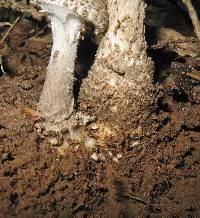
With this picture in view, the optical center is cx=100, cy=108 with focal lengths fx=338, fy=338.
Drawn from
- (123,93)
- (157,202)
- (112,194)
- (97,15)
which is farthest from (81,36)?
(157,202)

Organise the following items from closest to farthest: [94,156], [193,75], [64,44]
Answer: [64,44], [94,156], [193,75]

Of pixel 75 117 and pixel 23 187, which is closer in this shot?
pixel 23 187

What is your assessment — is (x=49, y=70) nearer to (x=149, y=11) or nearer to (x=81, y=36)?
(x=81, y=36)

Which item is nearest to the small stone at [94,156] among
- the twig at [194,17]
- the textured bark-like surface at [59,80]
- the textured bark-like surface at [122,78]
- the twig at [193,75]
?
the textured bark-like surface at [122,78]

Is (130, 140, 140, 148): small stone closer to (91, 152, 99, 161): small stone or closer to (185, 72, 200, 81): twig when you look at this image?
(91, 152, 99, 161): small stone

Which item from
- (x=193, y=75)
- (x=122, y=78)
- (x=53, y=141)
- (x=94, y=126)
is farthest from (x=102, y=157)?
(x=193, y=75)

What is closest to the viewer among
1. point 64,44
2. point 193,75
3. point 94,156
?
point 64,44

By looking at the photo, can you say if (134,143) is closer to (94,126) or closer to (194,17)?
(94,126)
